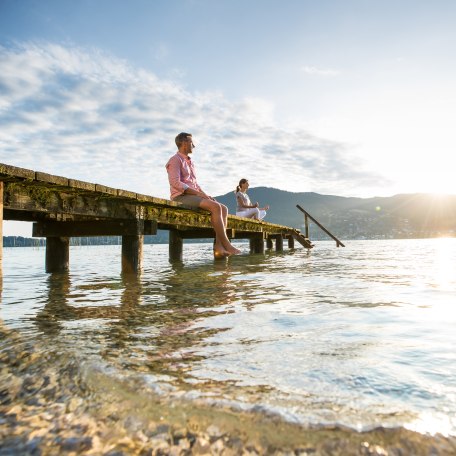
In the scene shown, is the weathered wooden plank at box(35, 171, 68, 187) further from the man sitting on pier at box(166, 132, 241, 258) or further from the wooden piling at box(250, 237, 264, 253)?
the wooden piling at box(250, 237, 264, 253)

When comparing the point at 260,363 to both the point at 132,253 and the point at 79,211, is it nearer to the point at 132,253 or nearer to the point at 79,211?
the point at 79,211

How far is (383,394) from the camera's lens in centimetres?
149

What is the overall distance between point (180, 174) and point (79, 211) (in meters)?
2.11

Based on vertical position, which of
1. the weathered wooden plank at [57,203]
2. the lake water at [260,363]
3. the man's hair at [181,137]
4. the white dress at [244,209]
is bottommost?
the lake water at [260,363]

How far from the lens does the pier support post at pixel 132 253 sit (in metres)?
7.59

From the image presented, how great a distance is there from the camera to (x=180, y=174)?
7.24 m

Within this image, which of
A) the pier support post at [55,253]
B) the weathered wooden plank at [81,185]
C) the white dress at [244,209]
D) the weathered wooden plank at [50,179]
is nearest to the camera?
the weathered wooden plank at [50,179]

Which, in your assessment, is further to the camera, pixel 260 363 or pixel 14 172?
pixel 14 172

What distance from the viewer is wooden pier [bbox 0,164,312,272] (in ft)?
15.7

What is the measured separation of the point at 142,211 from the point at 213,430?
6619mm

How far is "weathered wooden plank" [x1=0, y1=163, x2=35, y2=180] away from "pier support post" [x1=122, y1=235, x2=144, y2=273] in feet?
10.3

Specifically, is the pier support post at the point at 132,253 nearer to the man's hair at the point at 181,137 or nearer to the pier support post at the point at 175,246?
the man's hair at the point at 181,137

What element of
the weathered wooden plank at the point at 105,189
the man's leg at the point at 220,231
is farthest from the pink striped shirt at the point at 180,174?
the weathered wooden plank at the point at 105,189

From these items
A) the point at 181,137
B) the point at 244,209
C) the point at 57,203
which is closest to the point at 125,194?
the point at 57,203
